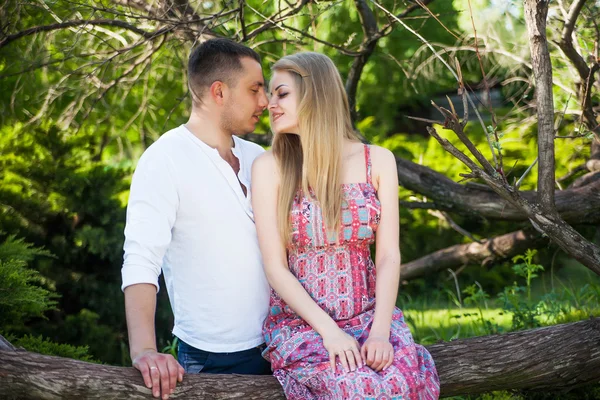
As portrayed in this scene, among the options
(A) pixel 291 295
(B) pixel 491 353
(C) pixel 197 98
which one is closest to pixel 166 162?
(C) pixel 197 98

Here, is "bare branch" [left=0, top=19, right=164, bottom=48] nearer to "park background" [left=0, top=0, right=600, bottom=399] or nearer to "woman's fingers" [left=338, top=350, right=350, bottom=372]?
"park background" [left=0, top=0, right=600, bottom=399]

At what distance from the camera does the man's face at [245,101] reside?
3.12 metres

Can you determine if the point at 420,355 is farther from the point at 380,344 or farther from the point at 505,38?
the point at 505,38

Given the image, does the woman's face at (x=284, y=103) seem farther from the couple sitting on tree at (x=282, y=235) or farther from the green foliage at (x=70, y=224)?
the green foliage at (x=70, y=224)

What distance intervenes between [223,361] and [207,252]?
16.9 inches

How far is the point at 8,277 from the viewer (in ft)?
10.0

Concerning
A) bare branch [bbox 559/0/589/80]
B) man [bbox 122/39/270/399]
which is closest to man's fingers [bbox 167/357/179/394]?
man [bbox 122/39/270/399]

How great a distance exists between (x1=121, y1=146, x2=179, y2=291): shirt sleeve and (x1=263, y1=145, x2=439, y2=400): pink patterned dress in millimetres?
485

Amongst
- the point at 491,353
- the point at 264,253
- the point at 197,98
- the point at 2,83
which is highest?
the point at 2,83

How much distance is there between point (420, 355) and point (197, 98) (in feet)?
4.85

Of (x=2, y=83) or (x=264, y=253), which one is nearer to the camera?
(x=264, y=253)

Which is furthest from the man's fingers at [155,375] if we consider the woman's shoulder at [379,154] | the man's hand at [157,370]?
the woman's shoulder at [379,154]

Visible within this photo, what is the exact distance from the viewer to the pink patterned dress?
8.07ft

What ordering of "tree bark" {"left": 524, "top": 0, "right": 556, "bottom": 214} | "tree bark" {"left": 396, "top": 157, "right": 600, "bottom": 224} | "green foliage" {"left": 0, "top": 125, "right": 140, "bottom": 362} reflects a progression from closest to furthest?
1. "tree bark" {"left": 524, "top": 0, "right": 556, "bottom": 214}
2. "green foliage" {"left": 0, "top": 125, "right": 140, "bottom": 362}
3. "tree bark" {"left": 396, "top": 157, "right": 600, "bottom": 224}
